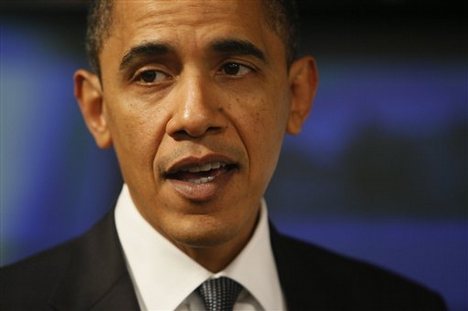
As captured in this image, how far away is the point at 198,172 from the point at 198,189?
0.11 feet

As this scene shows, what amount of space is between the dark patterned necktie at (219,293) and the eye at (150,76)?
397mm

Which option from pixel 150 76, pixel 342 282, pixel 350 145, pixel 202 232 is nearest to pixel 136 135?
pixel 150 76

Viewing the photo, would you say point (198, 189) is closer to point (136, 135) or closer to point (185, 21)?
point (136, 135)

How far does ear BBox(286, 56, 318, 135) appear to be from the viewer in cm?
181

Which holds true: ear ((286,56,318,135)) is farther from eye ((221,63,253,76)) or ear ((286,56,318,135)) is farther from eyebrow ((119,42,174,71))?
eyebrow ((119,42,174,71))

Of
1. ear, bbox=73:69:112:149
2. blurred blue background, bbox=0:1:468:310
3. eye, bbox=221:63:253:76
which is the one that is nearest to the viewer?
eye, bbox=221:63:253:76

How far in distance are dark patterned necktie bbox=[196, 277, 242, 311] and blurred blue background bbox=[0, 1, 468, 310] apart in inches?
24.2

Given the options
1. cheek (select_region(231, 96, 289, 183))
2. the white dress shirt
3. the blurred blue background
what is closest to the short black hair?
cheek (select_region(231, 96, 289, 183))

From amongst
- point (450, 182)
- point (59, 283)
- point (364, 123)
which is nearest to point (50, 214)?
point (59, 283)

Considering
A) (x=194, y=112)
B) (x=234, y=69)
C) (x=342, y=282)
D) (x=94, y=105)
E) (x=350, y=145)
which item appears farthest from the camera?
(x=350, y=145)

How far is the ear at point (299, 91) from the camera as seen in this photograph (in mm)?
1814

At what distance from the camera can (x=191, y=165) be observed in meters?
1.53

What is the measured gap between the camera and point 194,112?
1.50 meters

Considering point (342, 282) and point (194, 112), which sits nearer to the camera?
point (194, 112)
